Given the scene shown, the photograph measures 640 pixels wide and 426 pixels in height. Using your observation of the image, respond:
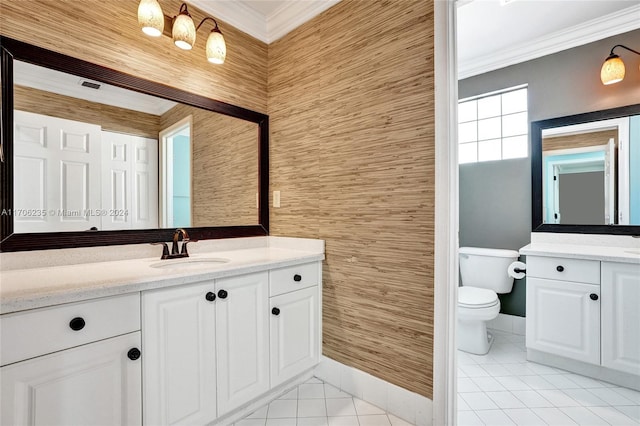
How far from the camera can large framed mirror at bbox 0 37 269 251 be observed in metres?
1.29

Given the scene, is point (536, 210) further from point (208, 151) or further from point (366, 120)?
point (208, 151)

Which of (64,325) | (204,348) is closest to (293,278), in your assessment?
(204,348)

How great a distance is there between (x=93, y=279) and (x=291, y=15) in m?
2.03

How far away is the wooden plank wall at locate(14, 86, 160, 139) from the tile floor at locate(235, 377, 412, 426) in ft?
5.54

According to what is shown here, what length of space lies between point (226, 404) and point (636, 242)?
2854 mm

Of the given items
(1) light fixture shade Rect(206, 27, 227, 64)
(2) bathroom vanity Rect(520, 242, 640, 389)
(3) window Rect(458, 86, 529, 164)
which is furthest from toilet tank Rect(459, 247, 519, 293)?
(1) light fixture shade Rect(206, 27, 227, 64)

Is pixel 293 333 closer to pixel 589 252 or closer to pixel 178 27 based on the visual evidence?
pixel 178 27

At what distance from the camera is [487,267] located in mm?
2629

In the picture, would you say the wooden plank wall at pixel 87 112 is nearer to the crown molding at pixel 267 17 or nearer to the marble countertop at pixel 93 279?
the marble countertop at pixel 93 279

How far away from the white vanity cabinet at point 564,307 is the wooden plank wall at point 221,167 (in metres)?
2.13

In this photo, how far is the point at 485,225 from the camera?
280 centimetres

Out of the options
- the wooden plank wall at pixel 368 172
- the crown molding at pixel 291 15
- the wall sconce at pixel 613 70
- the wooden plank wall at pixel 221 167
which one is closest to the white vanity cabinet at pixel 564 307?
the wooden plank wall at pixel 368 172

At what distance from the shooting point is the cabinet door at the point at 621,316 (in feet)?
5.77

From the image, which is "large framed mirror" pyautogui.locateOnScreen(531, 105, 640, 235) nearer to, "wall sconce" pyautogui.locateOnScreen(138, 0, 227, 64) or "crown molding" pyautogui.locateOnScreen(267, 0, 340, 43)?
"crown molding" pyautogui.locateOnScreen(267, 0, 340, 43)
